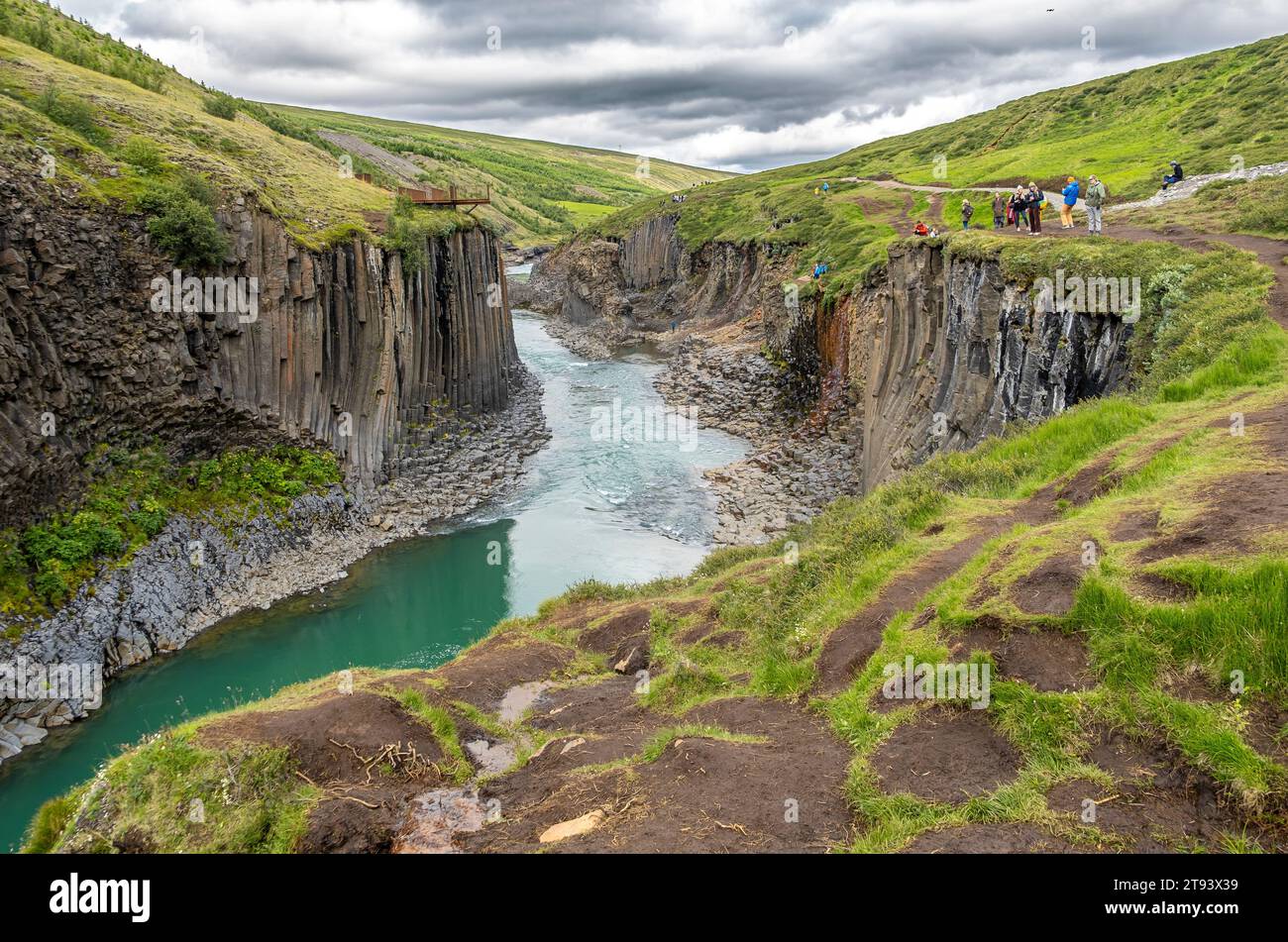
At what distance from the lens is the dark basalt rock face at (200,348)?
72.9 feet

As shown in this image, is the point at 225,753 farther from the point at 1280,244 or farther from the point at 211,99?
the point at 211,99

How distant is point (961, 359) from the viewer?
26.5 m

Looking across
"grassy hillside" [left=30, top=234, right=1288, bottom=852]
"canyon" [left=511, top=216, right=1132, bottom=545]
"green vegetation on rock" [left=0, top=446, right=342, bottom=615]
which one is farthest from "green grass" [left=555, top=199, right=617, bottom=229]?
"grassy hillside" [left=30, top=234, right=1288, bottom=852]

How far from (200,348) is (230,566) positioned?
777cm

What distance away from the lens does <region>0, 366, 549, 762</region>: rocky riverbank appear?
20.8m

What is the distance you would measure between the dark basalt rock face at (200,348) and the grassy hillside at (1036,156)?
2472cm

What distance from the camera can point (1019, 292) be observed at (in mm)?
22641

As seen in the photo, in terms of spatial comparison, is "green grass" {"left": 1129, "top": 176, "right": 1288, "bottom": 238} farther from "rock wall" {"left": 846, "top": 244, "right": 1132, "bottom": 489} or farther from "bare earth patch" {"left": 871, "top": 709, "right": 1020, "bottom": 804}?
"bare earth patch" {"left": 871, "top": 709, "right": 1020, "bottom": 804}

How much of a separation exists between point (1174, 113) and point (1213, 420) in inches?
2220

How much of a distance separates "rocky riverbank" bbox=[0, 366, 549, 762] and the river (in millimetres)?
631

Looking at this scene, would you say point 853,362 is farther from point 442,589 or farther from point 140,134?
point 140,134

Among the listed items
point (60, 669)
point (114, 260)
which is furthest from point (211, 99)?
point (60, 669)

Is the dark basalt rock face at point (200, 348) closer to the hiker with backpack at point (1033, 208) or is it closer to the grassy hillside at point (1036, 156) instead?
the grassy hillside at point (1036, 156)

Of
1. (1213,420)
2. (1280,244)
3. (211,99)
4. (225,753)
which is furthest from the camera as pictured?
(211,99)
